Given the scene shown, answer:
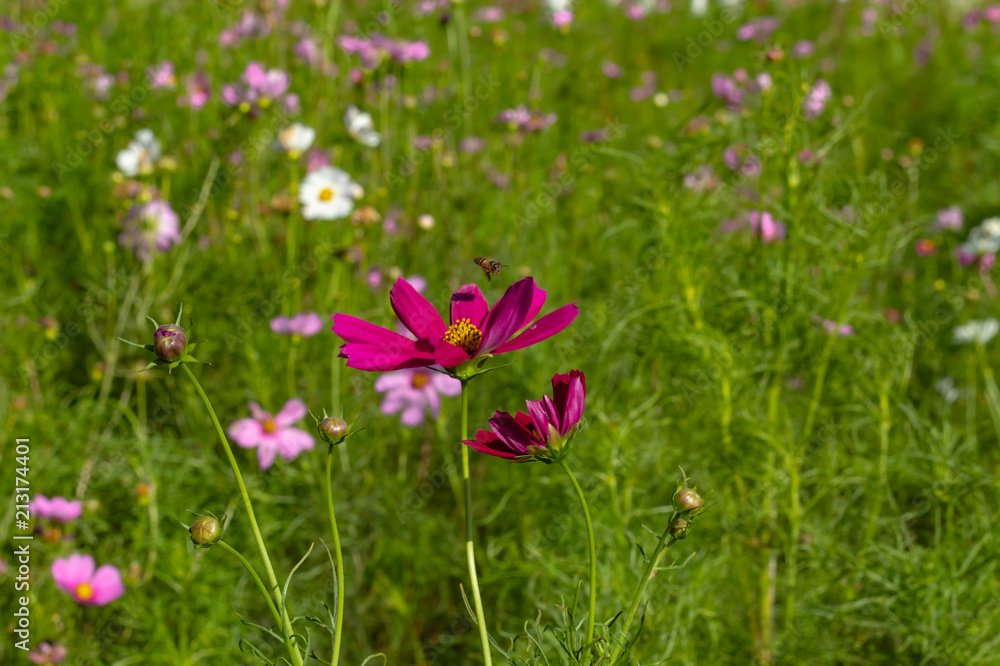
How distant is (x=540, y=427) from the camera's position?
552mm

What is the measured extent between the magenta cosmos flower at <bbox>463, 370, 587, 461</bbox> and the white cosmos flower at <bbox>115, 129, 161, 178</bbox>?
1.46 metres

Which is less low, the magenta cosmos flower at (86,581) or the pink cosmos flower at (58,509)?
the pink cosmos flower at (58,509)

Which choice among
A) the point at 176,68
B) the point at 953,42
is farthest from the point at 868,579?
the point at 953,42

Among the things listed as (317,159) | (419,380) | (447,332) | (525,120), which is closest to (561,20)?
(525,120)

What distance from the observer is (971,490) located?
1.15 meters

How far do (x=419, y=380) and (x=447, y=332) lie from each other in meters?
0.80

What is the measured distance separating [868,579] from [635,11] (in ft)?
8.88

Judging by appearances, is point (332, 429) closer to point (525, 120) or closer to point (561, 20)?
point (525, 120)

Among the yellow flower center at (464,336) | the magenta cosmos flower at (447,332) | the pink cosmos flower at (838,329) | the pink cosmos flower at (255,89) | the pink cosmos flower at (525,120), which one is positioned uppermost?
the magenta cosmos flower at (447,332)

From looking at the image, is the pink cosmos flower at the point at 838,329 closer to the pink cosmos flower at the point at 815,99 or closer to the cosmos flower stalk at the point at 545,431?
the pink cosmos flower at the point at 815,99

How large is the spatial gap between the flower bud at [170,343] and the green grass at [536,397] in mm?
235

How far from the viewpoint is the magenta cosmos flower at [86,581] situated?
1101mm

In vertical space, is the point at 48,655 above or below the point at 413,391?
below

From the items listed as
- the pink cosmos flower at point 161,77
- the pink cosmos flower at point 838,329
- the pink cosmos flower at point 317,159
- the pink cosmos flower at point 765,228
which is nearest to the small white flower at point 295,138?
the pink cosmos flower at point 317,159
